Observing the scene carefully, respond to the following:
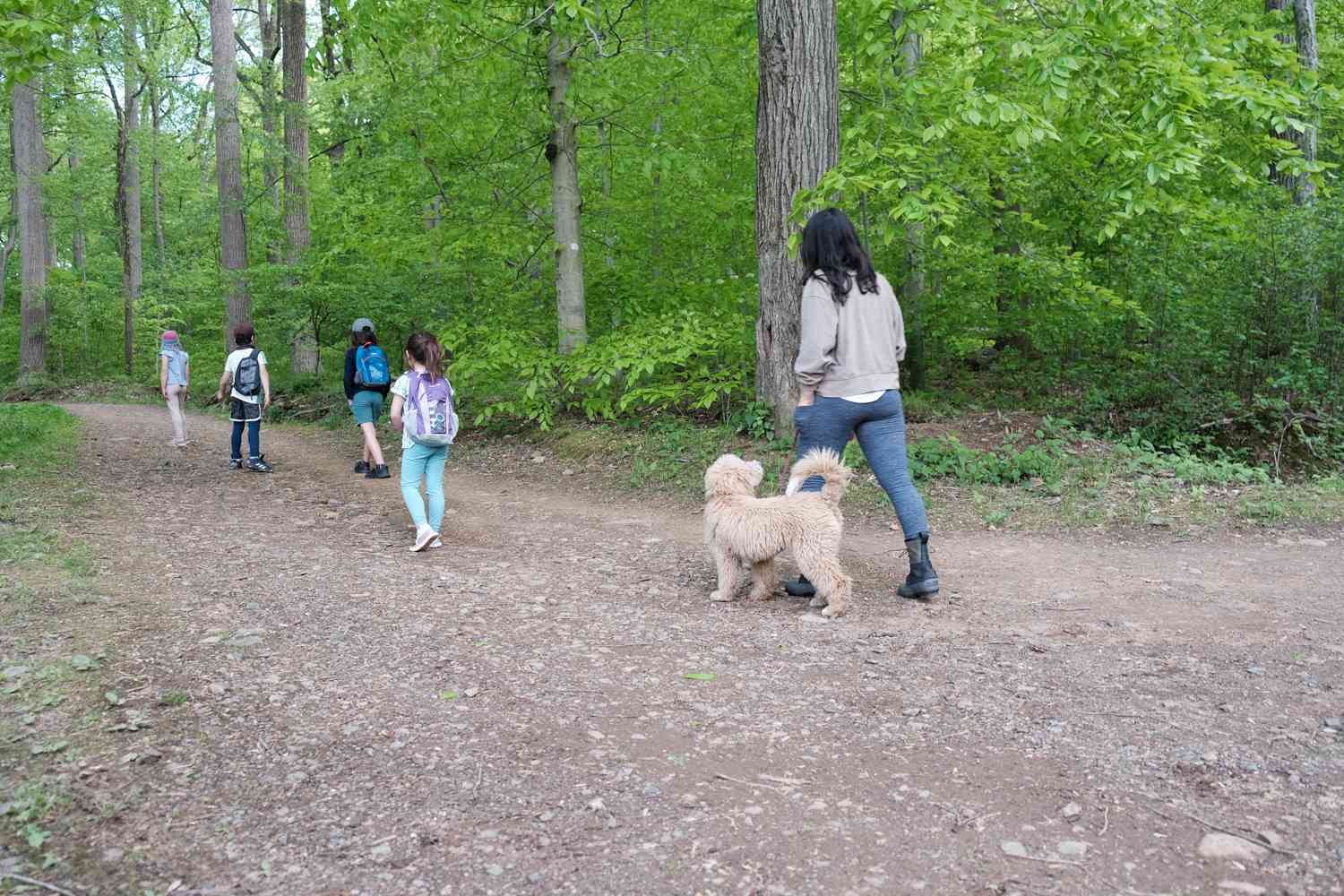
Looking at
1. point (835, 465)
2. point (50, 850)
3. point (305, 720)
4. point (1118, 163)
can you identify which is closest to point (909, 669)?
point (835, 465)

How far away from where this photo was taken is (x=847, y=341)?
4.74 meters

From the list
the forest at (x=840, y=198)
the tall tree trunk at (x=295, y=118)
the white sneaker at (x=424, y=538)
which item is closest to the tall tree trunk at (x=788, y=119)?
the forest at (x=840, y=198)

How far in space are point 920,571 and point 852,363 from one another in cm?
124

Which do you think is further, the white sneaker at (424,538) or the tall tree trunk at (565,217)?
the tall tree trunk at (565,217)

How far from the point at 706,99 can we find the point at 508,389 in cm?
419

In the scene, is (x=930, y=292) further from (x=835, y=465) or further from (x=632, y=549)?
(x=835, y=465)

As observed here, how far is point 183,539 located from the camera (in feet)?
21.4

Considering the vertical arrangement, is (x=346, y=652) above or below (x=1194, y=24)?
below

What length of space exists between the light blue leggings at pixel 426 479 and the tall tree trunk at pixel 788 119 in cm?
337

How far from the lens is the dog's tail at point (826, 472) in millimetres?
4668

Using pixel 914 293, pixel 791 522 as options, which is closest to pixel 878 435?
pixel 791 522

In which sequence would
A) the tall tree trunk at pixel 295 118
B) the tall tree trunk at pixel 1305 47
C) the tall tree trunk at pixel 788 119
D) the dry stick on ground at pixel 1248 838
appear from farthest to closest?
the tall tree trunk at pixel 295 118 → the tall tree trunk at pixel 1305 47 → the tall tree trunk at pixel 788 119 → the dry stick on ground at pixel 1248 838

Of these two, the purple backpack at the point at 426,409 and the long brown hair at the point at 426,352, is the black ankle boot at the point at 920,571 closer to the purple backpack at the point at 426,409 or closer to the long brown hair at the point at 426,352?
the purple backpack at the point at 426,409

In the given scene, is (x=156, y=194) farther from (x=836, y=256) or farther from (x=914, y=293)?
(x=836, y=256)
